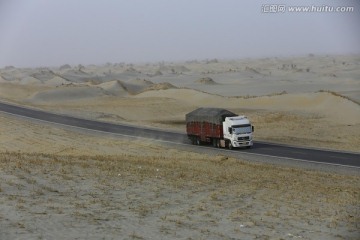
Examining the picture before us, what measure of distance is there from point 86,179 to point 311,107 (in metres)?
66.7

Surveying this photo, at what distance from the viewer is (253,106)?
314 feet

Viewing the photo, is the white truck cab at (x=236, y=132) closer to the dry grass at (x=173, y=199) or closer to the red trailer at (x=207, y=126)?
the red trailer at (x=207, y=126)

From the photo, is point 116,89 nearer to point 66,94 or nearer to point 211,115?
point 66,94

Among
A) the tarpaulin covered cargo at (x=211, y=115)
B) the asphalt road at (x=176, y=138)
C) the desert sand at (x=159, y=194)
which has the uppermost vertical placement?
the tarpaulin covered cargo at (x=211, y=115)

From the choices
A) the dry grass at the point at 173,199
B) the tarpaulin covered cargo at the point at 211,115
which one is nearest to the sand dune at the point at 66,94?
the tarpaulin covered cargo at the point at 211,115

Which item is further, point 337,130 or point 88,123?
point 88,123

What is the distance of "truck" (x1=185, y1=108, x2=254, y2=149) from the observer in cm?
4919

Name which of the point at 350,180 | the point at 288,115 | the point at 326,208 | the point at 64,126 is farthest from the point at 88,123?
the point at 326,208

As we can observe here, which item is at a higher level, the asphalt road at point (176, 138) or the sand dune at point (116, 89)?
the sand dune at point (116, 89)

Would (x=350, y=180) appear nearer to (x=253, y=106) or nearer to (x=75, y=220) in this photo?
(x=75, y=220)

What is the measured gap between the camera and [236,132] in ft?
161

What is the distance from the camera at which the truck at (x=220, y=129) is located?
49188 mm

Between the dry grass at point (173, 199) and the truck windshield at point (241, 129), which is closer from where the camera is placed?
the dry grass at point (173, 199)

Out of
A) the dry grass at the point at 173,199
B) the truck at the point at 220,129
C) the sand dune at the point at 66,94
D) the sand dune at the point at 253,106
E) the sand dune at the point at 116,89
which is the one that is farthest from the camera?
the sand dune at the point at 116,89
